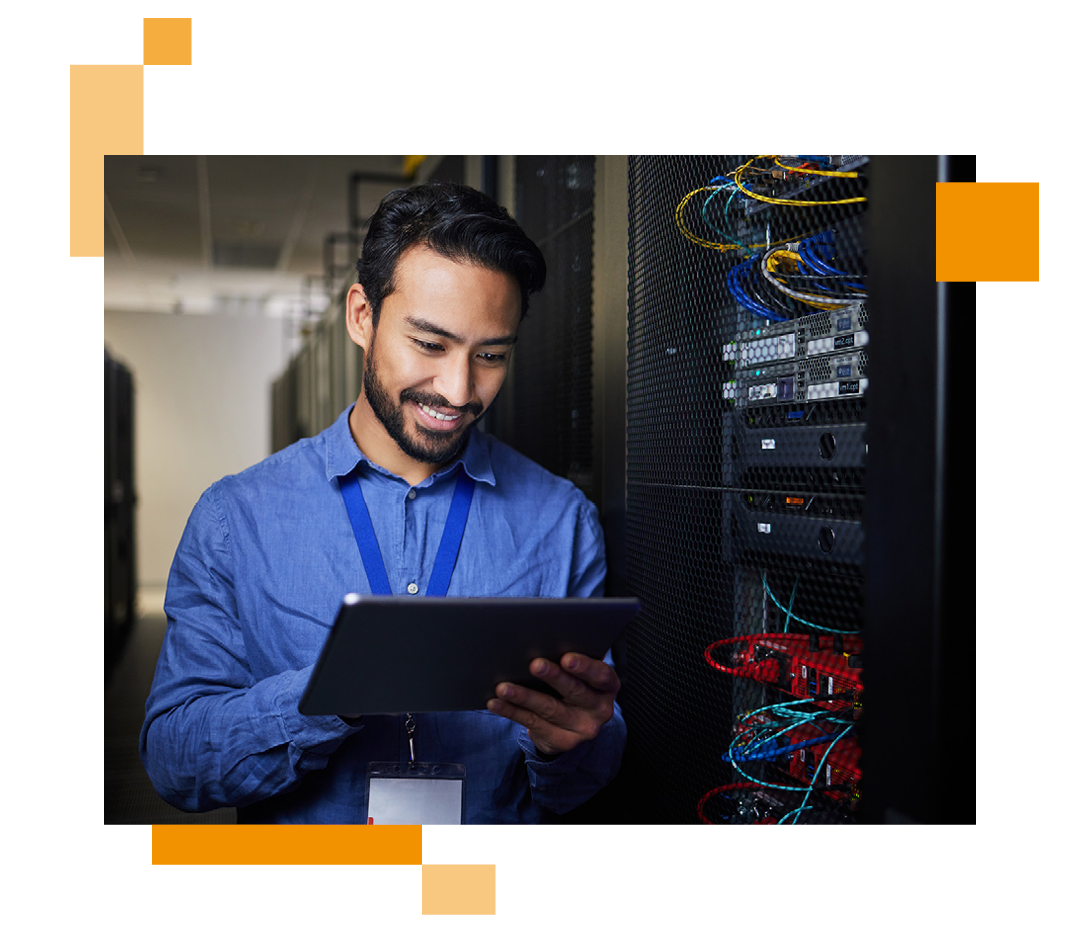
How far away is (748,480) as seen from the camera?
32.9 inches

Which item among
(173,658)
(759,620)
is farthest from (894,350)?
(173,658)

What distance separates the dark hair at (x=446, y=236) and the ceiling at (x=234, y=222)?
78.9 inches

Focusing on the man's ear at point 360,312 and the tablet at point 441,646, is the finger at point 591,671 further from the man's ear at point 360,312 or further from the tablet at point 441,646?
the man's ear at point 360,312

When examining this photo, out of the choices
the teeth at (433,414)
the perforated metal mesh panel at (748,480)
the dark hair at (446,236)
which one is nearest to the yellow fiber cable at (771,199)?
the perforated metal mesh panel at (748,480)

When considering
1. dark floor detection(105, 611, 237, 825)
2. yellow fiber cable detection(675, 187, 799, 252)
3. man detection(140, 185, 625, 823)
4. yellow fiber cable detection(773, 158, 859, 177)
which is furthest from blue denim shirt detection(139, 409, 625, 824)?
yellow fiber cable detection(773, 158, 859, 177)

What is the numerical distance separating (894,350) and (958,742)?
27 centimetres

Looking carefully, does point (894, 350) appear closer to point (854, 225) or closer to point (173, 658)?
point (854, 225)

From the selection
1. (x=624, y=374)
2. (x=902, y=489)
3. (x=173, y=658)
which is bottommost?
(x=173, y=658)

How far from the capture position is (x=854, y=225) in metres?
0.72

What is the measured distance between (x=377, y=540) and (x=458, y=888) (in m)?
0.43

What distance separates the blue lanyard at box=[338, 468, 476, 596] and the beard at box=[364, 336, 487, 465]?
0.21 ft

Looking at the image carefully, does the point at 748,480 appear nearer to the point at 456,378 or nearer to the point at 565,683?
the point at 565,683

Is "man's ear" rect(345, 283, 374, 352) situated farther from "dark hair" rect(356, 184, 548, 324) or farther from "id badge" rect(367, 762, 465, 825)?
"id badge" rect(367, 762, 465, 825)
